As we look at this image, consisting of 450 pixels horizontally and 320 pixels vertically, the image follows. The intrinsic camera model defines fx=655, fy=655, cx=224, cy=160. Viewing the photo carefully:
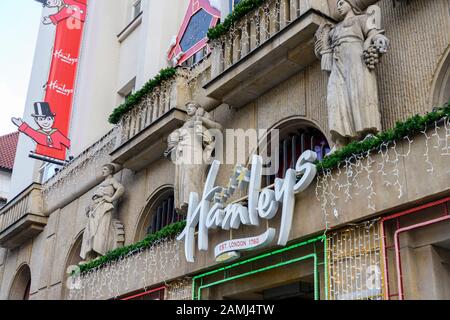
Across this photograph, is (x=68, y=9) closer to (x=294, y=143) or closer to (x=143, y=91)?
(x=143, y=91)

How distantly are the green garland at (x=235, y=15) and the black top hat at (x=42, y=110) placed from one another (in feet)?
31.6

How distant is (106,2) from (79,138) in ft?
17.9

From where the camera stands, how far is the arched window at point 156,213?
51.6ft

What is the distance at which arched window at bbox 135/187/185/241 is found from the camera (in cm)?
1572

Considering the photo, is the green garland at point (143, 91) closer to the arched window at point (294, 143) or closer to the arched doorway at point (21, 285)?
the arched window at point (294, 143)

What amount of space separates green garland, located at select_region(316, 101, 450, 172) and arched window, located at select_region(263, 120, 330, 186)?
1.79m

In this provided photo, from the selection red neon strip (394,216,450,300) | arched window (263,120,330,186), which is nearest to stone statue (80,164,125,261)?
arched window (263,120,330,186)

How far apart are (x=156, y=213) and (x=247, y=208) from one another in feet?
18.2

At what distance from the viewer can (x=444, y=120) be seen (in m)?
8.30

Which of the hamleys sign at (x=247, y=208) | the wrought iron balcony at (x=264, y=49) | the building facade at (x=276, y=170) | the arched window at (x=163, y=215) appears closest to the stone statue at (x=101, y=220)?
the building facade at (x=276, y=170)

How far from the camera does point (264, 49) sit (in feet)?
39.5

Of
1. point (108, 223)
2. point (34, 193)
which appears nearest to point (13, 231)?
point (34, 193)
